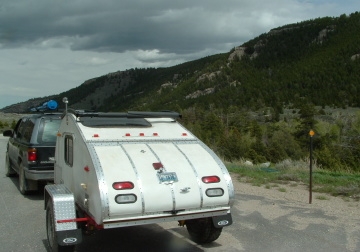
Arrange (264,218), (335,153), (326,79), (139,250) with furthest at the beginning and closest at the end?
(326,79)
(335,153)
(264,218)
(139,250)

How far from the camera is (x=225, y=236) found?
7090 mm

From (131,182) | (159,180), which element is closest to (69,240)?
(131,182)

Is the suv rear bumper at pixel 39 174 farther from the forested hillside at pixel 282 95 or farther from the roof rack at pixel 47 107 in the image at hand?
the forested hillside at pixel 282 95

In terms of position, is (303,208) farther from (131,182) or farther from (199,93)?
(199,93)

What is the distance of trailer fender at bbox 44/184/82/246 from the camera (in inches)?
214

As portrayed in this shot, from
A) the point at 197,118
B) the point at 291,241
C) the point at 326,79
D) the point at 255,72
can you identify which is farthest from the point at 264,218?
the point at 255,72

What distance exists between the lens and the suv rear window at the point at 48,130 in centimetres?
993

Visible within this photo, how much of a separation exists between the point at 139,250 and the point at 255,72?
456 ft

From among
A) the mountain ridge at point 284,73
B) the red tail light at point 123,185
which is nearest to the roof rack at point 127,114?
the red tail light at point 123,185

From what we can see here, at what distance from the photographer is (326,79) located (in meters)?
120

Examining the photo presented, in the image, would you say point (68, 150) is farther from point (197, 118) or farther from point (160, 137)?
point (197, 118)

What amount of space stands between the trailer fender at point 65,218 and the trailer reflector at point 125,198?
741 millimetres

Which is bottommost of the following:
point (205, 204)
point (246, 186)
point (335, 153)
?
point (335, 153)

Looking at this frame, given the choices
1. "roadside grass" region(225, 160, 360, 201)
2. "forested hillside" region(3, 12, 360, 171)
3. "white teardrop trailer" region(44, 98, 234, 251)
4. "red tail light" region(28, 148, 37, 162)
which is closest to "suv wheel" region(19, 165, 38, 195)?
"red tail light" region(28, 148, 37, 162)
